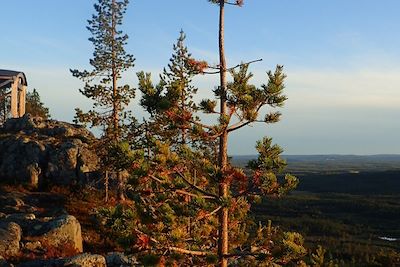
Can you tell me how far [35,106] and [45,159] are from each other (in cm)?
3377

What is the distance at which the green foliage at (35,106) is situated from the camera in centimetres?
5800

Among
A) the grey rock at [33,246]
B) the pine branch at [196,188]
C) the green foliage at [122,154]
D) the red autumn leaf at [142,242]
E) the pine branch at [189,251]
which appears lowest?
the grey rock at [33,246]

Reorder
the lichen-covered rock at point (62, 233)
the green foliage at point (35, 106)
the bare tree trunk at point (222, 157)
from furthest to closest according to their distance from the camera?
the green foliage at point (35, 106)
the lichen-covered rock at point (62, 233)
the bare tree trunk at point (222, 157)

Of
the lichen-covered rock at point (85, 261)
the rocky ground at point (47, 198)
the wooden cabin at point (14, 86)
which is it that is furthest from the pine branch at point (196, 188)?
the wooden cabin at point (14, 86)

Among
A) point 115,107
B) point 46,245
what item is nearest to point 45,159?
point 115,107

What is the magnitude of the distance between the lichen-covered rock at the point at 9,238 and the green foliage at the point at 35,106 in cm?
3886

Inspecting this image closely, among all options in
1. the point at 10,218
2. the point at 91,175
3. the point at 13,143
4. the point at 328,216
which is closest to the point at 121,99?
the point at 91,175

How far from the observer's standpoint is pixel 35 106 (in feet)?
208

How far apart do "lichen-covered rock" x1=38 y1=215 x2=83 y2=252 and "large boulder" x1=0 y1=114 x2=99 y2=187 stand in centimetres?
979

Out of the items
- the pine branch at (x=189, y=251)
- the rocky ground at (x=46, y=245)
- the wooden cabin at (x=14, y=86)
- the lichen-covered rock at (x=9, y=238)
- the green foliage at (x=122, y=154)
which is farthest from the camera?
the wooden cabin at (x=14, y=86)

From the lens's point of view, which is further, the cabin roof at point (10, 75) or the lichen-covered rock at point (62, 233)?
the cabin roof at point (10, 75)

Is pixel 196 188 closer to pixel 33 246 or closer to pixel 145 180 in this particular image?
pixel 145 180

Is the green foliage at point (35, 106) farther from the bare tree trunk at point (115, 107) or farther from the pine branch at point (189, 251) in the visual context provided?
the pine branch at point (189, 251)

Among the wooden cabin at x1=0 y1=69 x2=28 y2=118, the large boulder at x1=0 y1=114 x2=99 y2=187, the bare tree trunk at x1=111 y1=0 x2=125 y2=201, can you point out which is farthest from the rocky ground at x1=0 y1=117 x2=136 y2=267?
the wooden cabin at x1=0 y1=69 x2=28 y2=118
